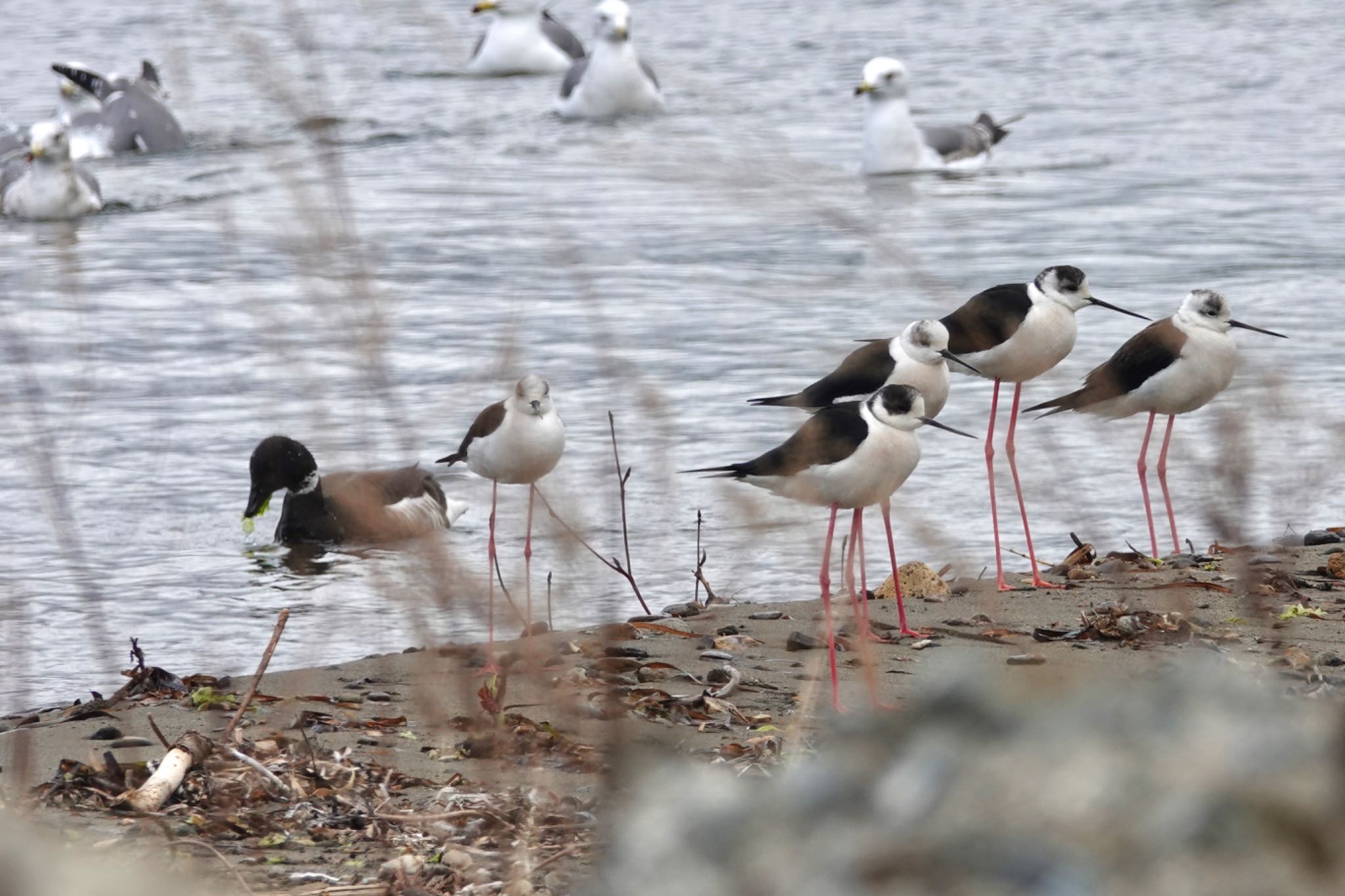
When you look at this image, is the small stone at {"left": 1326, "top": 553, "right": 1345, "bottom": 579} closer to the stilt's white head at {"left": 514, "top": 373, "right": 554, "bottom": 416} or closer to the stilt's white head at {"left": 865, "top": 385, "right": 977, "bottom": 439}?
the stilt's white head at {"left": 865, "top": 385, "right": 977, "bottom": 439}

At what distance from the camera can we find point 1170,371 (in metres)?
7.80

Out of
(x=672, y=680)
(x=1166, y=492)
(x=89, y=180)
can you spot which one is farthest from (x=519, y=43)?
(x=672, y=680)

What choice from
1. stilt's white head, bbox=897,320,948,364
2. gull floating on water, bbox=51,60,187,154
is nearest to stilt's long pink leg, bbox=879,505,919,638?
stilt's white head, bbox=897,320,948,364

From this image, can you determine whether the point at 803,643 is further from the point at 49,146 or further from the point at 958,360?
the point at 49,146

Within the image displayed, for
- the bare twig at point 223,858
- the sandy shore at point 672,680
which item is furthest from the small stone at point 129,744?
the bare twig at point 223,858

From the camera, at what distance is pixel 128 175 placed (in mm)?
18812

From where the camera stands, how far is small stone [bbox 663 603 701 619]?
6.86 metres

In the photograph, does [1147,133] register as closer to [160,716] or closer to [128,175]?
[128,175]

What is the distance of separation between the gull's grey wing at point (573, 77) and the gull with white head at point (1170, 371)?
45.3 ft

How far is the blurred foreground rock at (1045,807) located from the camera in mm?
1546

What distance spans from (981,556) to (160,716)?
12.2ft

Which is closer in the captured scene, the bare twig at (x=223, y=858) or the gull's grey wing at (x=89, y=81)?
the bare twig at (x=223, y=858)

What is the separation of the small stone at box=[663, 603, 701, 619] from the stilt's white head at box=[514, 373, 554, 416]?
2.91 ft

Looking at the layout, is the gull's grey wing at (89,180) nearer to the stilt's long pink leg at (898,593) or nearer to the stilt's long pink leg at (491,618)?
the stilt's long pink leg at (491,618)
